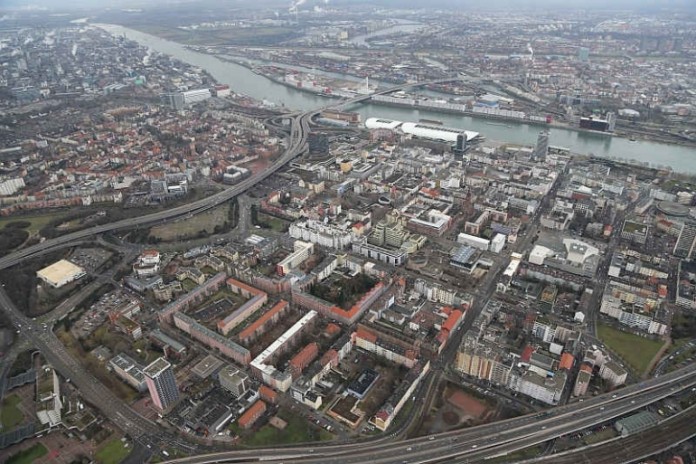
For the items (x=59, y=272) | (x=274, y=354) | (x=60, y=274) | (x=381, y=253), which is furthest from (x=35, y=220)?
(x=381, y=253)

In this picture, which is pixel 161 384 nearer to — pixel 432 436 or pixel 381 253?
pixel 432 436

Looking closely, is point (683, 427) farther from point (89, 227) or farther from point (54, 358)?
point (89, 227)

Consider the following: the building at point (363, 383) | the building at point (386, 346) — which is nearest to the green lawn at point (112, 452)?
the building at point (363, 383)

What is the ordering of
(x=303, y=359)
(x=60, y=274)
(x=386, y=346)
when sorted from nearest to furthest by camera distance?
Result: (x=303, y=359) < (x=386, y=346) < (x=60, y=274)

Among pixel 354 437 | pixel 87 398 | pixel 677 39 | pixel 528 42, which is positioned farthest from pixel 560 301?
pixel 677 39

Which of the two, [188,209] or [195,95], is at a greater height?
[195,95]

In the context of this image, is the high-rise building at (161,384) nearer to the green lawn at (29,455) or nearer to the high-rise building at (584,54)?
the green lawn at (29,455)
